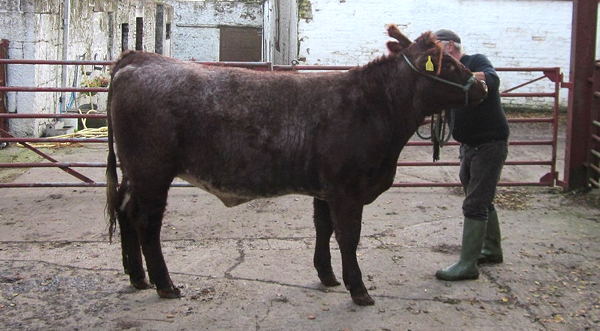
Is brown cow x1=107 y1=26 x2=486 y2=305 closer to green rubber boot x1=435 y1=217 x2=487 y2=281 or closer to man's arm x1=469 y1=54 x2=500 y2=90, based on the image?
man's arm x1=469 y1=54 x2=500 y2=90

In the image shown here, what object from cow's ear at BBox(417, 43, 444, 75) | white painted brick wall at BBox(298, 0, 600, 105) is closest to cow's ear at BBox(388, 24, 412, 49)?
cow's ear at BBox(417, 43, 444, 75)

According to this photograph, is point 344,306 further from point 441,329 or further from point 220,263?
point 220,263

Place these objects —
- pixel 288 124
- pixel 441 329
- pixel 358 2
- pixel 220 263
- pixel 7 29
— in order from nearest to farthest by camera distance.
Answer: pixel 441 329 → pixel 288 124 → pixel 220 263 → pixel 7 29 → pixel 358 2

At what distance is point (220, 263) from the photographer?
18.7 ft

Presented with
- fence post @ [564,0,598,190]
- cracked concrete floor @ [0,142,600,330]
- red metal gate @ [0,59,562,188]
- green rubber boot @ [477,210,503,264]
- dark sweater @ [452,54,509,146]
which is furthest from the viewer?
fence post @ [564,0,598,190]

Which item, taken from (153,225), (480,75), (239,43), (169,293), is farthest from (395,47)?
(239,43)

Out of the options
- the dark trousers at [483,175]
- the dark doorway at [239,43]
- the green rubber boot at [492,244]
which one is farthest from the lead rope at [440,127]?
the dark doorway at [239,43]

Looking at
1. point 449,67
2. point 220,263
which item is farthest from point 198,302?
point 449,67

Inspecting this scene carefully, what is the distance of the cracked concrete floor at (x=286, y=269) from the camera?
4.62 metres

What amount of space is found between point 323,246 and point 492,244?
147 centimetres

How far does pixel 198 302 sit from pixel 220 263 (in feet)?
2.79

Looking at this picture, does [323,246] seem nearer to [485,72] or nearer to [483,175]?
[483,175]

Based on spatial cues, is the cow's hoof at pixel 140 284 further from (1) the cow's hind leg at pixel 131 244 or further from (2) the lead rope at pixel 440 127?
(2) the lead rope at pixel 440 127

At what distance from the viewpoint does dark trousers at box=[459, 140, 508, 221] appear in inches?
208
